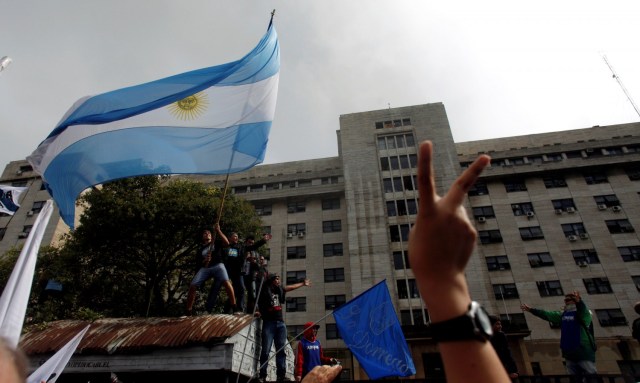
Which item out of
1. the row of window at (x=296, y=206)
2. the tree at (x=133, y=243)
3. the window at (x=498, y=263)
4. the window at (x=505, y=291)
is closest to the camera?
the tree at (x=133, y=243)

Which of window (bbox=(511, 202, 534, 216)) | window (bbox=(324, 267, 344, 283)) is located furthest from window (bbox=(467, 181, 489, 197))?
window (bbox=(324, 267, 344, 283))

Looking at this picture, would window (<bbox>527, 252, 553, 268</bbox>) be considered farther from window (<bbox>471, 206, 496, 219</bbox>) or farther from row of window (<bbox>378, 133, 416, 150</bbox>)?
row of window (<bbox>378, 133, 416, 150</bbox>)

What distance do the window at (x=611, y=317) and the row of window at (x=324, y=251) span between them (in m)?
24.2

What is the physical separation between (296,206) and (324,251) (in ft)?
24.2

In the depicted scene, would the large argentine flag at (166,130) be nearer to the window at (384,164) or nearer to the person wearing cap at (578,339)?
the person wearing cap at (578,339)

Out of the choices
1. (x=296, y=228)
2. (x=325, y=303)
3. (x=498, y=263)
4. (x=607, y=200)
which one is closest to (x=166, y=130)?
(x=325, y=303)

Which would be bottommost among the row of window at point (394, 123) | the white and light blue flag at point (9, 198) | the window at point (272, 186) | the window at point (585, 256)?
the white and light blue flag at point (9, 198)

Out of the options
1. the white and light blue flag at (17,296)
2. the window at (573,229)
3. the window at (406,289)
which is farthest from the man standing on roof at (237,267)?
the window at (573,229)

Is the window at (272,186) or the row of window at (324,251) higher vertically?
the window at (272,186)

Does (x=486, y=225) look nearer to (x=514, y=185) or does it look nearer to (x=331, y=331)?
(x=514, y=185)

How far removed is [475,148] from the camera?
47.0 metres

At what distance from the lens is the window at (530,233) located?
35.9m

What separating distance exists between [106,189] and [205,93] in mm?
14369

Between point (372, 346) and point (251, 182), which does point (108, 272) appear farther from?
point (251, 182)
